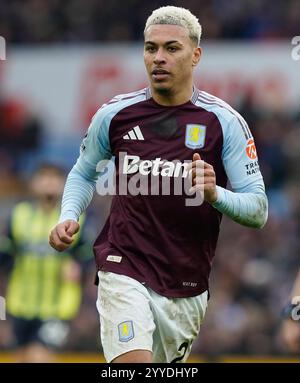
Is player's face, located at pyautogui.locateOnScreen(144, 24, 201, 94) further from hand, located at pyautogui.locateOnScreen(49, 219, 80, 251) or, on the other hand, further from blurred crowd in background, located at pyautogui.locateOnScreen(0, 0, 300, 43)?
blurred crowd in background, located at pyautogui.locateOnScreen(0, 0, 300, 43)

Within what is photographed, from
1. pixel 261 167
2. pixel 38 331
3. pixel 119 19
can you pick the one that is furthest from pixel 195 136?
pixel 119 19

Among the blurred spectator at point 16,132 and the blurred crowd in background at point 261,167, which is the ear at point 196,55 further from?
the blurred spectator at point 16,132

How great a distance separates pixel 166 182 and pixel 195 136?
1.03ft

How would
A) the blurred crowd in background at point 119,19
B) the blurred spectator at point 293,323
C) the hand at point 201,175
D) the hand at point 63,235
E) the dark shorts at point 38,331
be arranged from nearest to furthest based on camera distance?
the hand at point 201,175 < the hand at point 63,235 < the blurred spectator at point 293,323 < the dark shorts at point 38,331 < the blurred crowd in background at point 119,19

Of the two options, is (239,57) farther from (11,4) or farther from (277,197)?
(11,4)

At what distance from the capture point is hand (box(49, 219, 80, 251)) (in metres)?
6.29

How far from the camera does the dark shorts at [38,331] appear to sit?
10570mm

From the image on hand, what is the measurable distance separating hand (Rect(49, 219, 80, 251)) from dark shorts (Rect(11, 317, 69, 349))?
429cm

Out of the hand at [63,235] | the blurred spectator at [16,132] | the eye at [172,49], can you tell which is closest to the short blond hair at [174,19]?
the eye at [172,49]

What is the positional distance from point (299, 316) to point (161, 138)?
4.68 ft

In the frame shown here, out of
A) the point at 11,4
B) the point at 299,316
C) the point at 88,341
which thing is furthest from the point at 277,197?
the point at 299,316

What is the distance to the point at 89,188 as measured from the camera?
6980 millimetres

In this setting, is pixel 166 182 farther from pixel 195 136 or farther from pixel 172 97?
pixel 172 97

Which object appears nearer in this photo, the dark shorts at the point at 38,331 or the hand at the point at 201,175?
the hand at the point at 201,175
